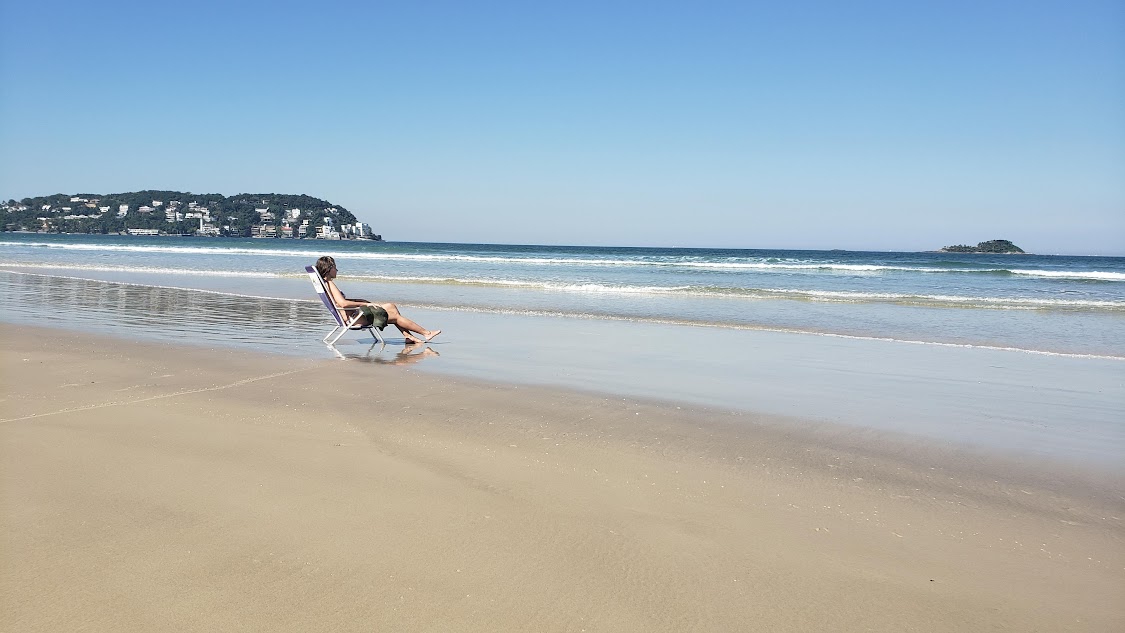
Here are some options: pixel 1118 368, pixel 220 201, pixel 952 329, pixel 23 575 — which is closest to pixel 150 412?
pixel 23 575

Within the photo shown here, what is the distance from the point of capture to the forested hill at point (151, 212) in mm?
99312

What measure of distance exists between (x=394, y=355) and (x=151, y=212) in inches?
4264

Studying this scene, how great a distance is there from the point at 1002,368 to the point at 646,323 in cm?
590

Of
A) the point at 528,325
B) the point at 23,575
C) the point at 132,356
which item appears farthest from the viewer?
the point at 528,325

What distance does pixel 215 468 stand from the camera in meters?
4.03

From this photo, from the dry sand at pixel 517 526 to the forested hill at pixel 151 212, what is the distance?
10452cm

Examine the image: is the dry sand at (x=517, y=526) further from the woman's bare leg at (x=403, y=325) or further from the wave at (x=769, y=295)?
the wave at (x=769, y=295)

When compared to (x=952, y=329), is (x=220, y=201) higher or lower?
higher

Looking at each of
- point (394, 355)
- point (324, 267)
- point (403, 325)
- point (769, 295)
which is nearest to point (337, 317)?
point (324, 267)

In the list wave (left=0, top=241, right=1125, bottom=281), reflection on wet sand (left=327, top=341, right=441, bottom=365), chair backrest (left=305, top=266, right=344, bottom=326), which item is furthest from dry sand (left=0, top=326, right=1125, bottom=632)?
wave (left=0, top=241, right=1125, bottom=281)

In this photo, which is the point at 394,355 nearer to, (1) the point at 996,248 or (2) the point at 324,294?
(2) the point at 324,294

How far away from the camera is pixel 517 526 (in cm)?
338

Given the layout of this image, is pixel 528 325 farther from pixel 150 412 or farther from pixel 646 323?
pixel 150 412

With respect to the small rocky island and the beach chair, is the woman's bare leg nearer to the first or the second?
the beach chair
